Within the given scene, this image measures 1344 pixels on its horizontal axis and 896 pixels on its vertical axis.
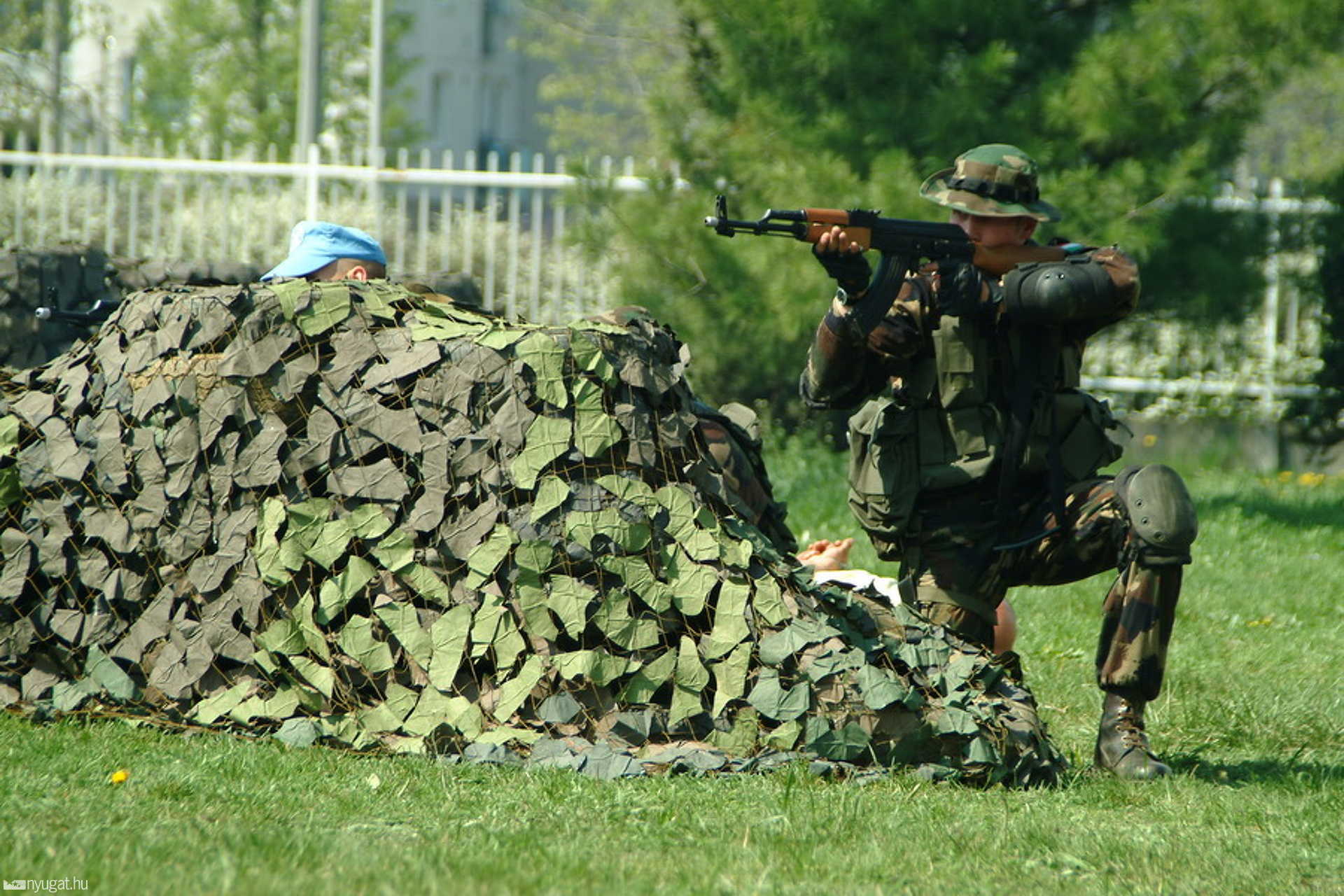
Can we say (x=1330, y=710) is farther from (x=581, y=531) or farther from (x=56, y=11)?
(x=56, y=11)

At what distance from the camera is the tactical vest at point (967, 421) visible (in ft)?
16.3

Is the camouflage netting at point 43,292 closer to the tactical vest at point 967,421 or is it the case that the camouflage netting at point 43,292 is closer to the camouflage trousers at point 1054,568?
Result: the tactical vest at point 967,421

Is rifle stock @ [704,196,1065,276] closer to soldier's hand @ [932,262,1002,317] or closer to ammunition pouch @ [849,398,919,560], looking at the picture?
soldier's hand @ [932,262,1002,317]

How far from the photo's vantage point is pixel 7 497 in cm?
486

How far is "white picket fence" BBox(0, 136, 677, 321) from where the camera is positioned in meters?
11.6

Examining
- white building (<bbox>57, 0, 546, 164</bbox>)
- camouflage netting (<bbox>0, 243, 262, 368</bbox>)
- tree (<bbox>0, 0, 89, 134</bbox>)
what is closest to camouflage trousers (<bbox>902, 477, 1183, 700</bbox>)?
camouflage netting (<bbox>0, 243, 262, 368</bbox>)

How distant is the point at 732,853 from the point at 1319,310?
30.9ft

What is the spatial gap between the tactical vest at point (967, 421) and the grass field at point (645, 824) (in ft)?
2.91

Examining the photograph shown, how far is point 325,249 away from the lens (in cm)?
654

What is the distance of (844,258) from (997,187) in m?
0.66

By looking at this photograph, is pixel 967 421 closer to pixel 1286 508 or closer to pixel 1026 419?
pixel 1026 419

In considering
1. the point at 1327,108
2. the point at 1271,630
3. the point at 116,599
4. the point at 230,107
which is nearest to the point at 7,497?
the point at 116,599

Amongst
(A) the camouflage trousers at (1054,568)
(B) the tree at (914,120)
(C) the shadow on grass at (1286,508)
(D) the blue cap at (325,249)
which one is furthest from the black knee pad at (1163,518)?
(C) the shadow on grass at (1286,508)

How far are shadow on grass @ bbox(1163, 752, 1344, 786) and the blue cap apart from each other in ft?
11.9
